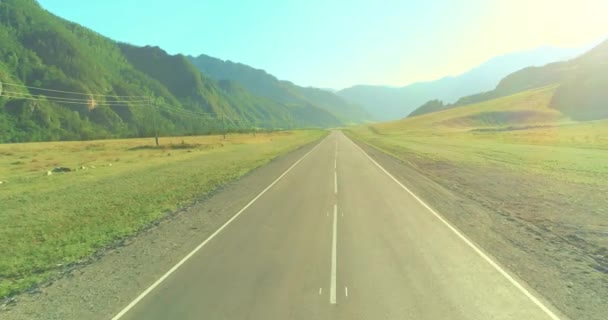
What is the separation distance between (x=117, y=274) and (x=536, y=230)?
12.5 metres

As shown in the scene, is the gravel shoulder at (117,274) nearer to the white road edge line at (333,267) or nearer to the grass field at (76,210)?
the grass field at (76,210)

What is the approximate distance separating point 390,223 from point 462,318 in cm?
662

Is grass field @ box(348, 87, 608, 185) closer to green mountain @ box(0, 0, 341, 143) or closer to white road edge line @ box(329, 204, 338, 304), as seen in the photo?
white road edge line @ box(329, 204, 338, 304)

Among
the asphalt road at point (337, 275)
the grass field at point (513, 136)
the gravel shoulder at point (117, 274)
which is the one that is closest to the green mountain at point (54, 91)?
the grass field at point (513, 136)

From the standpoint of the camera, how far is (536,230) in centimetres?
1278

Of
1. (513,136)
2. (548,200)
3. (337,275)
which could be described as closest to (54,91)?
(513,136)

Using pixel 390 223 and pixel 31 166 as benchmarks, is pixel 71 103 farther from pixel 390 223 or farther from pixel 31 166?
pixel 390 223

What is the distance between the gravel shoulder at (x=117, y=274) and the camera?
7.34 meters

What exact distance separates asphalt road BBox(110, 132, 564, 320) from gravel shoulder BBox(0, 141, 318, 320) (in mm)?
439

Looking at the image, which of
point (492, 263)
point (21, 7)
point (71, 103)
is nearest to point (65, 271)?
point (492, 263)

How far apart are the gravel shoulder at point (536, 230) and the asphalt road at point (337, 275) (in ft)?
2.11

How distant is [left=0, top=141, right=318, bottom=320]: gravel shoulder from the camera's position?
7.34m

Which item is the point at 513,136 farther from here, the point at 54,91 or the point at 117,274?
the point at 54,91

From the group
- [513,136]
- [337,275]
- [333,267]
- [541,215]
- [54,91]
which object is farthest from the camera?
[54,91]
